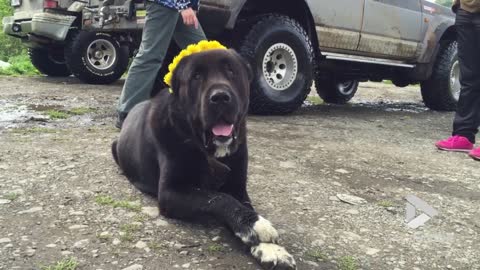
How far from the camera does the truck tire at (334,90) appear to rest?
28.0ft

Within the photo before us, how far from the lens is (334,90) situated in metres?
8.61

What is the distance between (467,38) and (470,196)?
182 centimetres

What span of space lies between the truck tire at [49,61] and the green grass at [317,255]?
8233mm

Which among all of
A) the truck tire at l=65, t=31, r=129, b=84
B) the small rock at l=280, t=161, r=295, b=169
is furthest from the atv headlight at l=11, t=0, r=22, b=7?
the small rock at l=280, t=161, r=295, b=169

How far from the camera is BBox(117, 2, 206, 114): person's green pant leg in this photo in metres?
4.07

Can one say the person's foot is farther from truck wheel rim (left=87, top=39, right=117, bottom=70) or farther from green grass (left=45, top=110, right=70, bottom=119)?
truck wheel rim (left=87, top=39, right=117, bottom=70)

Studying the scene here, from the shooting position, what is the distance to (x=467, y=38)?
447 centimetres

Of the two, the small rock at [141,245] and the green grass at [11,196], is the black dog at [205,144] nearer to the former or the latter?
the small rock at [141,245]

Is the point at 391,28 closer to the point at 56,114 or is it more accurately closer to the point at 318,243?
the point at 56,114

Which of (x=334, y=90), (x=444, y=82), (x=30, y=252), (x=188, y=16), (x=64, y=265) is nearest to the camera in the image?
(x=64, y=265)

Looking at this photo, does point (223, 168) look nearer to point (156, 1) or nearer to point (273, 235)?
point (273, 235)

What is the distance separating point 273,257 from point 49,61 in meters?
8.70

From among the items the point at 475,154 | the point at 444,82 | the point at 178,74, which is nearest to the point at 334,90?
the point at 444,82

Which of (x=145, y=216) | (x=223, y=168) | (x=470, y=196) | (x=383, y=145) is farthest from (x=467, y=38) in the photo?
(x=145, y=216)
